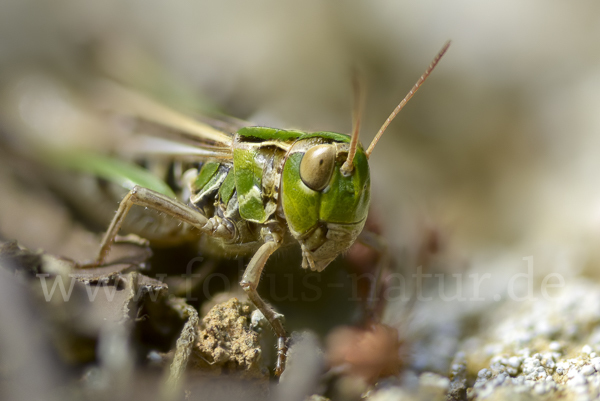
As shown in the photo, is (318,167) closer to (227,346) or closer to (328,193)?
(328,193)

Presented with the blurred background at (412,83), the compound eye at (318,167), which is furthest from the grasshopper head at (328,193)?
the blurred background at (412,83)

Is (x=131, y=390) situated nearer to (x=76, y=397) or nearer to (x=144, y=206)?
(x=76, y=397)

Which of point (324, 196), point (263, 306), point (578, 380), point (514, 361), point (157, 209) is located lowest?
point (578, 380)

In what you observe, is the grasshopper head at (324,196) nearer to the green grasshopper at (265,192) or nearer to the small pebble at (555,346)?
the green grasshopper at (265,192)

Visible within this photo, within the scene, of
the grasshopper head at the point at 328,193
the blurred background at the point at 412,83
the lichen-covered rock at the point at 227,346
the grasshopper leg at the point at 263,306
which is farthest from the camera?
the blurred background at the point at 412,83

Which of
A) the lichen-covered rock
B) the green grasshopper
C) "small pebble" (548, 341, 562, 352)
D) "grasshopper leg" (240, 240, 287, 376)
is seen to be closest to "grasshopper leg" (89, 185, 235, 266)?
the green grasshopper

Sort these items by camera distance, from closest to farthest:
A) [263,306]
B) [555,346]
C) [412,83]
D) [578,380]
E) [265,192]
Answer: [578,380]
[263,306]
[555,346]
[265,192]
[412,83]

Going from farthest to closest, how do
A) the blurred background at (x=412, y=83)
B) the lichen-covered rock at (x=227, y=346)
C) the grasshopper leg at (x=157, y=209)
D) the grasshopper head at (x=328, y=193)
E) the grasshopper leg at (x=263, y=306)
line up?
the blurred background at (x=412, y=83), the grasshopper leg at (x=157, y=209), the grasshopper head at (x=328, y=193), the grasshopper leg at (x=263, y=306), the lichen-covered rock at (x=227, y=346)

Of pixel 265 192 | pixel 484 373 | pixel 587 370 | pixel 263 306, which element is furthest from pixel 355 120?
pixel 587 370
